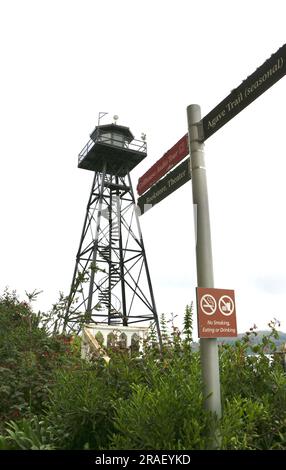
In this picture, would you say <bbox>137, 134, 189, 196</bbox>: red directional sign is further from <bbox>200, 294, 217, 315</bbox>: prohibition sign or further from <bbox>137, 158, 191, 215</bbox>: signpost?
<bbox>200, 294, 217, 315</bbox>: prohibition sign

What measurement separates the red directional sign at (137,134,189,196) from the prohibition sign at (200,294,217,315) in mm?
1423

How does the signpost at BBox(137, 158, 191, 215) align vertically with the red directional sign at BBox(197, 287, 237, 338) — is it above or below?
above

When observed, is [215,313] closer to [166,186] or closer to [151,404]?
[151,404]

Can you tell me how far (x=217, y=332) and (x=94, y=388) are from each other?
1.35 metres

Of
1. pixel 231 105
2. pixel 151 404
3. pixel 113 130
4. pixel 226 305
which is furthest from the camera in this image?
pixel 113 130

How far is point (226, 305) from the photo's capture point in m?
3.43

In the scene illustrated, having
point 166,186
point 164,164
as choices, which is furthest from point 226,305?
point 164,164

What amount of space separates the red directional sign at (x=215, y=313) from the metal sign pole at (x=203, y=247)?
0.10 m

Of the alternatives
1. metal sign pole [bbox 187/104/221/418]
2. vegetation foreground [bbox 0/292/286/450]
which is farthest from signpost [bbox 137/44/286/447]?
vegetation foreground [bbox 0/292/286/450]

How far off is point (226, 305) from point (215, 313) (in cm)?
13

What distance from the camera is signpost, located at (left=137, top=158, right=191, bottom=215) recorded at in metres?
4.04

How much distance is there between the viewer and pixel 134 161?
25.4 metres
